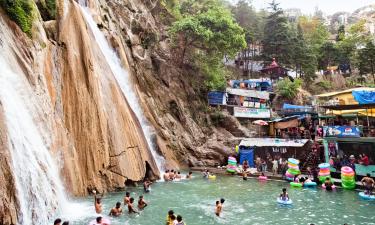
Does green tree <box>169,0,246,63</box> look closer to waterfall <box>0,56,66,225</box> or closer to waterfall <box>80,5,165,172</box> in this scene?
waterfall <box>80,5,165,172</box>

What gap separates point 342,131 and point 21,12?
76.5 ft

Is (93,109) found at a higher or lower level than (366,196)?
higher

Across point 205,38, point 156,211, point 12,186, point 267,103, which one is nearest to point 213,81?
point 205,38

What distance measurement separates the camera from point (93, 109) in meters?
21.8

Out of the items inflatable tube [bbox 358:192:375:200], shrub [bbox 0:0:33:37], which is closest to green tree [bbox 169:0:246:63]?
shrub [bbox 0:0:33:37]

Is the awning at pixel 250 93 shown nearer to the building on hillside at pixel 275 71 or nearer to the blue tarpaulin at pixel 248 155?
the building on hillside at pixel 275 71

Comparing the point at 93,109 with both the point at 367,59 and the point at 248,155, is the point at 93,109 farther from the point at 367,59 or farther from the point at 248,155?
the point at 367,59

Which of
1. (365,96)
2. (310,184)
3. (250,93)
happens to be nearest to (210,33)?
(250,93)

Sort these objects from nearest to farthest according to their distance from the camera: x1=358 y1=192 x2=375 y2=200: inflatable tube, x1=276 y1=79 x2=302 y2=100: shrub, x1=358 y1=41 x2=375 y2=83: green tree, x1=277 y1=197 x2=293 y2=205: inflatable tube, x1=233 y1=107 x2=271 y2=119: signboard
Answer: x1=277 y1=197 x2=293 y2=205: inflatable tube
x1=358 y1=192 x2=375 y2=200: inflatable tube
x1=233 y1=107 x2=271 y2=119: signboard
x1=276 y1=79 x2=302 y2=100: shrub
x1=358 y1=41 x2=375 y2=83: green tree

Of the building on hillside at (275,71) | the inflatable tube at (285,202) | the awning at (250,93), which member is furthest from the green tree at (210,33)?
the inflatable tube at (285,202)

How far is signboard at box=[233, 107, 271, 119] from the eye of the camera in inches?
1730

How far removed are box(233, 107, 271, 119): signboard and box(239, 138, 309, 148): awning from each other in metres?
8.24

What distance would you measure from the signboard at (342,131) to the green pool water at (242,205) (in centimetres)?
438

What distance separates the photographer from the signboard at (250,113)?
43938 mm
